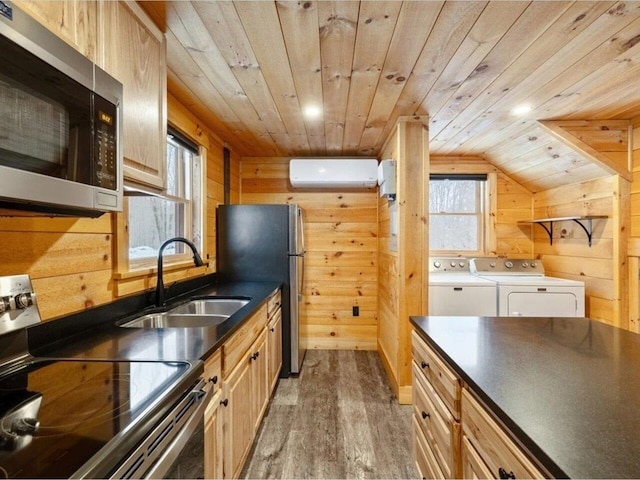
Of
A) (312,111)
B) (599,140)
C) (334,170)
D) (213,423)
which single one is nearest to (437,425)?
(213,423)

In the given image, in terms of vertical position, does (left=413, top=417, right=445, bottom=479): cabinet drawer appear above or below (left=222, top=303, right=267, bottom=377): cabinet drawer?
below

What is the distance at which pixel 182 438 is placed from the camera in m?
0.87

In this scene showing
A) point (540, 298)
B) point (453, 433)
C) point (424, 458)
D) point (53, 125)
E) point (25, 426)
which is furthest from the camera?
point (540, 298)

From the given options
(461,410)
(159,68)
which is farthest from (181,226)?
(461,410)

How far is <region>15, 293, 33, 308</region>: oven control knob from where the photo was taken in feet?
3.26

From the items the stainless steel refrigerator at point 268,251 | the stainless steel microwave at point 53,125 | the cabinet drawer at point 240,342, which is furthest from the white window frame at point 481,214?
the stainless steel microwave at point 53,125

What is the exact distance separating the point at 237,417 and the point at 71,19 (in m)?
1.68

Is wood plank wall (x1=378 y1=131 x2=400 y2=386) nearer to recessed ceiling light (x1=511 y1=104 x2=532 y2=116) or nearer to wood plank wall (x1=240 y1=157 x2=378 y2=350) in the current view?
wood plank wall (x1=240 y1=157 x2=378 y2=350)

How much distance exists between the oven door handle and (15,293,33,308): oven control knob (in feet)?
2.08

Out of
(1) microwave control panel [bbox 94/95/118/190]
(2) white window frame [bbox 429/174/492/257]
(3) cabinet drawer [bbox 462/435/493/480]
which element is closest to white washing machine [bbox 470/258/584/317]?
(2) white window frame [bbox 429/174/492/257]

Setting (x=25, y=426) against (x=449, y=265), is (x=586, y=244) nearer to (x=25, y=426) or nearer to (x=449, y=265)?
(x=449, y=265)

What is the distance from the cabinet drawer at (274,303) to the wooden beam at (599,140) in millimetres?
2633

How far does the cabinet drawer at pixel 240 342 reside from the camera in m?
1.35

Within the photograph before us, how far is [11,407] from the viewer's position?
74 centimetres
